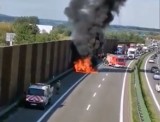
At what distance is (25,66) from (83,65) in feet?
108

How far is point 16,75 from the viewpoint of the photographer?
3553 centimetres

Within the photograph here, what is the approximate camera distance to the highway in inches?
1163

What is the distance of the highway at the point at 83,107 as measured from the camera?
1163 inches

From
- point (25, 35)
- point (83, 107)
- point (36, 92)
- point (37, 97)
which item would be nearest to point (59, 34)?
point (25, 35)

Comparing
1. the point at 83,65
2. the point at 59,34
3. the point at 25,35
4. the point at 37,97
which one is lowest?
the point at 37,97

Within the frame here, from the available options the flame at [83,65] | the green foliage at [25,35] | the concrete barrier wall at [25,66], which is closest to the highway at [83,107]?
the concrete barrier wall at [25,66]

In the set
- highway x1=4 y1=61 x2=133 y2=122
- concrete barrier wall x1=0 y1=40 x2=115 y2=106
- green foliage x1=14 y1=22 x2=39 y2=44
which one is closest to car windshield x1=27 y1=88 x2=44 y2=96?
highway x1=4 y1=61 x2=133 y2=122

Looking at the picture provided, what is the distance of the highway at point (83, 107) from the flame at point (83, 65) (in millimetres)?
18743

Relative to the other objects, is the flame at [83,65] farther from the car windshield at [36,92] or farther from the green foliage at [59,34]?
the car windshield at [36,92]

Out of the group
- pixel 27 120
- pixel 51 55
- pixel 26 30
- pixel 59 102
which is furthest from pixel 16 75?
pixel 26 30

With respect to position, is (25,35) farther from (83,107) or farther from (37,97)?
(37,97)

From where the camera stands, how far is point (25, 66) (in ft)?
129

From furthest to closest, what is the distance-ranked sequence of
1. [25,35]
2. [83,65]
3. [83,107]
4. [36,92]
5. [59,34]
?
[59,34] < [25,35] < [83,65] < [83,107] < [36,92]

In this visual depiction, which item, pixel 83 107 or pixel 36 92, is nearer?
pixel 36 92
